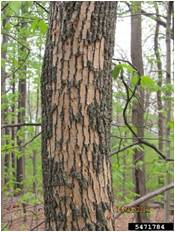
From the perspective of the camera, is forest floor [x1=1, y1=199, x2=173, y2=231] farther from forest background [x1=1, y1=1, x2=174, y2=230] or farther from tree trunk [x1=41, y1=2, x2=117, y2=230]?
tree trunk [x1=41, y1=2, x2=117, y2=230]

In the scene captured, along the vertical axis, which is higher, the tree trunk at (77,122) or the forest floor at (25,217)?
the tree trunk at (77,122)

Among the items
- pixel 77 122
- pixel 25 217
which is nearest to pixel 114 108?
pixel 25 217

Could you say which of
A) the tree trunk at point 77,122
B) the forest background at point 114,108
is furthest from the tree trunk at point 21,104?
the tree trunk at point 77,122

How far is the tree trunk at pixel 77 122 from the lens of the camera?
4.29 ft

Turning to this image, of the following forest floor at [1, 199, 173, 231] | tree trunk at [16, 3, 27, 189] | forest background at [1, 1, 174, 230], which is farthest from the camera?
tree trunk at [16, 3, 27, 189]

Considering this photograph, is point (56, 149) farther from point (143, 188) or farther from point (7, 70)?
point (143, 188)

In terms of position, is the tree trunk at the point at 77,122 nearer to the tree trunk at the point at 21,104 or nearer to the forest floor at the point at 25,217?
the forest floor at the point at 25,217

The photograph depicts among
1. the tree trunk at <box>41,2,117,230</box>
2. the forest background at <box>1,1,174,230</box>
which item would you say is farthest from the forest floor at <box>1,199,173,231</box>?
the tree trunk at <box>41,2,117,230</box>

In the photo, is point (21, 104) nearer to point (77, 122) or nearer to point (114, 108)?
point (114, 108)

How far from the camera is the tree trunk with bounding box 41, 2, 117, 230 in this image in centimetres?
131

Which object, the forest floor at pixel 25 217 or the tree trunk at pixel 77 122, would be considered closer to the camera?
the tree trunk at pixel 77 122

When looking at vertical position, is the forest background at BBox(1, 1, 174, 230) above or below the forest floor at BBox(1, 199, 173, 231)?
above

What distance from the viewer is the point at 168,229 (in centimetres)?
239

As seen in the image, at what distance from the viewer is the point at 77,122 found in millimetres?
1312
